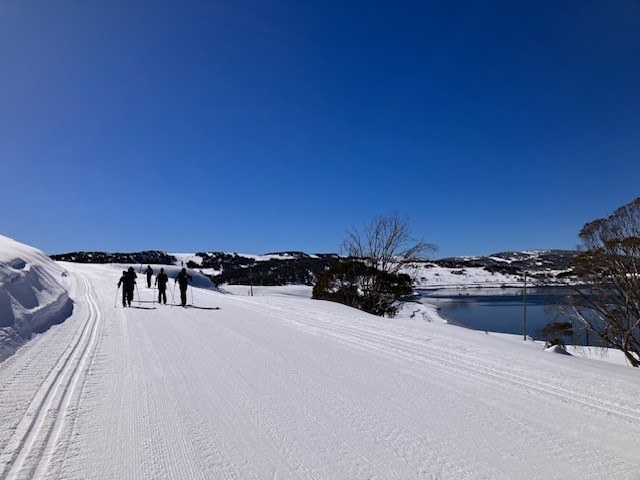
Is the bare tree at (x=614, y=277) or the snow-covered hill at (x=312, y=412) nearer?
the snow-covered hill at (x=312, y=412)

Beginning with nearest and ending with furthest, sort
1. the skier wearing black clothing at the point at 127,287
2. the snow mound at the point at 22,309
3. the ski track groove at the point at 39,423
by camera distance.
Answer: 1. the ski track groove at the point at 39,423
2. the snow mound at the point at 22,309
3. the skier wearing black clothing at the point at 127,287

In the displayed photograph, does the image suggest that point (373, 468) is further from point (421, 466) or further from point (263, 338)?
point (263, 338)

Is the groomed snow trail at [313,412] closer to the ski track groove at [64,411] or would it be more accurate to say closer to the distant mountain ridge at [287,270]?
the ski track groove at [64,411]

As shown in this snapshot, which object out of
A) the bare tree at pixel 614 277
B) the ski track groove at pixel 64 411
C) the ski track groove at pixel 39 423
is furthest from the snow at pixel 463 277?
the ski track groove at pixel 39 423

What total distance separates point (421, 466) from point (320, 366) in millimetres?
3371

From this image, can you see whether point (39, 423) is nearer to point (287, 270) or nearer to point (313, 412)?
point (313, 412)

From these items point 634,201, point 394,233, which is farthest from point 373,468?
point 394,233

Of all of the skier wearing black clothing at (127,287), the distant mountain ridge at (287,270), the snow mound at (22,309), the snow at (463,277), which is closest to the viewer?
the snow mound at (22,309)

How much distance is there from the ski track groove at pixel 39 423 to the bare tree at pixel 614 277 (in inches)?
881

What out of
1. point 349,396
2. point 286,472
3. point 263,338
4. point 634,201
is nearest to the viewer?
point 286,472

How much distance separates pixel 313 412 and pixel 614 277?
859 inches

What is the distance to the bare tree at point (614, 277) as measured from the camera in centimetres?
1920

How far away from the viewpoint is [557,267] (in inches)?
885

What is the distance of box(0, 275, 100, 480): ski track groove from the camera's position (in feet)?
10.6
